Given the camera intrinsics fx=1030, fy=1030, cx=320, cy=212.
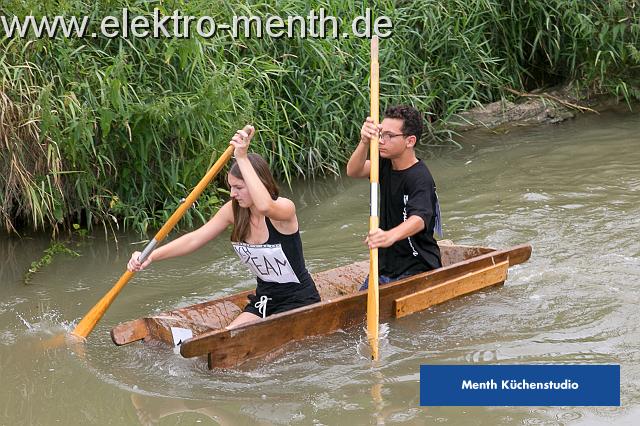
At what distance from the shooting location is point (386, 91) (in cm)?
977

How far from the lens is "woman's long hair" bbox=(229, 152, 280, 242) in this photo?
5.22m

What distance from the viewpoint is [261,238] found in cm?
544

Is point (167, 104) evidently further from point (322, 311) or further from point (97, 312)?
point (322, 311)

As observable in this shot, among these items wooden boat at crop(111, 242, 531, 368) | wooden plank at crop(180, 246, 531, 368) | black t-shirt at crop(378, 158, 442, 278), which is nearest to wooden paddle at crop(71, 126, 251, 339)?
wooden boat at crop(111, 242, 531, 368)

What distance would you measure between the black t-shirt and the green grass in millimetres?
2000

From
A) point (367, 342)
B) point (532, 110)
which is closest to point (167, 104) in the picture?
point (367, 342)

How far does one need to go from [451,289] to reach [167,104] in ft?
8.28

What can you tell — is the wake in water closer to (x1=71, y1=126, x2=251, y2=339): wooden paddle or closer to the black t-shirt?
the black t-shirt

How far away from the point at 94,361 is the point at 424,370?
1808 mm

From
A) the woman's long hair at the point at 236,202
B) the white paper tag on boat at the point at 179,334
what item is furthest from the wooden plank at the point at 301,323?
the woman's long hair at the point at 236,202

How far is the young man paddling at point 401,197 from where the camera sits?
228 inches

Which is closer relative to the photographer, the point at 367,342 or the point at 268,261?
the point at 268,261

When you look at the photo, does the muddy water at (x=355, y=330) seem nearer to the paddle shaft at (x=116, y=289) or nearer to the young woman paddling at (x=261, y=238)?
the paddle shaft at (x=116, y=289)

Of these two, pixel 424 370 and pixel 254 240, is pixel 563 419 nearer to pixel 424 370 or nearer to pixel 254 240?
pixel 424 370
